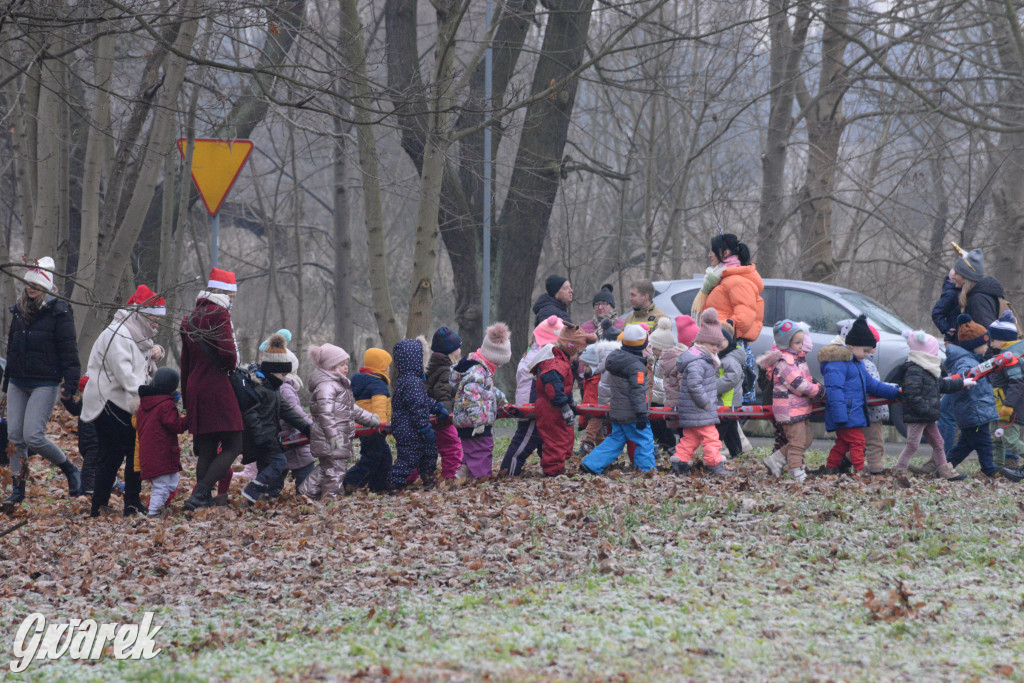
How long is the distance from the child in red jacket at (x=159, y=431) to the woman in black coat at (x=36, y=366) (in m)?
1.02

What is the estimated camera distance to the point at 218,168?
9.85 meters

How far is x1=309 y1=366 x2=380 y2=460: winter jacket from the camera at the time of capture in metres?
9.20

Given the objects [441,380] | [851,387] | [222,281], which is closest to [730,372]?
[851,387]

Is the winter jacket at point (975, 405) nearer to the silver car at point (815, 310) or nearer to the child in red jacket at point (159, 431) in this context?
the silver car at point (815, 310)

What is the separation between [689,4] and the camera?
21.9 m

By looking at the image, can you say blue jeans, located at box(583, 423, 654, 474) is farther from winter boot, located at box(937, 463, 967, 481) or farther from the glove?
winter boot, located at box(937, 463, 967, 481)

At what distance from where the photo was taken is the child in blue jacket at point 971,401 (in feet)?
31.6

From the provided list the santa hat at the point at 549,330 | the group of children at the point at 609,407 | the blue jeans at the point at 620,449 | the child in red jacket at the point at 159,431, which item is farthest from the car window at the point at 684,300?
the child in red jacket at the point at 159,431

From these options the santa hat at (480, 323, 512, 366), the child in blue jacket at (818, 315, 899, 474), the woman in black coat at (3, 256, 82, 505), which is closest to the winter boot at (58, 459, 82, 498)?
the woman in black coat at (3, 256, 82, 505)

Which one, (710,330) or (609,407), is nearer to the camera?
(710,330)

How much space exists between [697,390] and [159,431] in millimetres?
4575

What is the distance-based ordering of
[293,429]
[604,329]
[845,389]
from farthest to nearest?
[604,329], [845,389], [293,429]

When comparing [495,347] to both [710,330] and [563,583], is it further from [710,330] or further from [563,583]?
[563,583]

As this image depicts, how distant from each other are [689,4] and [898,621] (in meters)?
18.5
